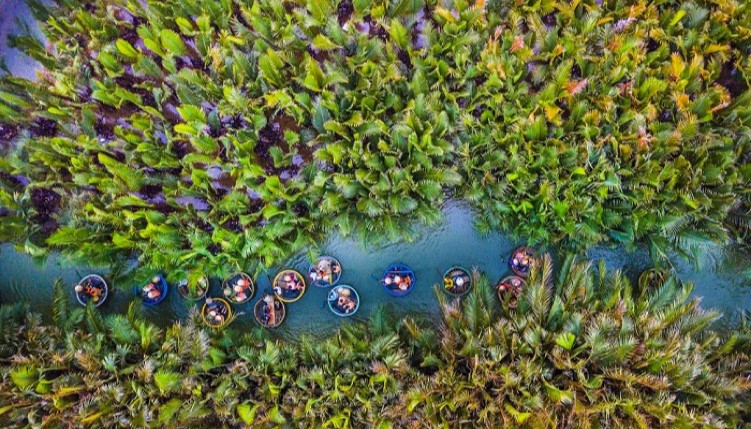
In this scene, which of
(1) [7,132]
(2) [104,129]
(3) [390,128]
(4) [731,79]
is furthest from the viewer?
(2) [104,129]

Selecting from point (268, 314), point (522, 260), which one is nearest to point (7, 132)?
point (268, 314)

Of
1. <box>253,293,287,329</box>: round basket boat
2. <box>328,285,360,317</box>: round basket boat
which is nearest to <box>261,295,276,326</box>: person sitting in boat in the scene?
<box>253,293,287,329</box>: round basket boat

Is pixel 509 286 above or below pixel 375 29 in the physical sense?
below

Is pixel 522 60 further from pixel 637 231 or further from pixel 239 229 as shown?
pixel 239 229

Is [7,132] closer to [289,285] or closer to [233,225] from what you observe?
[233,225]

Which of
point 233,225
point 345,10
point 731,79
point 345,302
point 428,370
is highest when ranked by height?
point 345,10

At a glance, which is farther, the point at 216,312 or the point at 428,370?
the point at 216,312

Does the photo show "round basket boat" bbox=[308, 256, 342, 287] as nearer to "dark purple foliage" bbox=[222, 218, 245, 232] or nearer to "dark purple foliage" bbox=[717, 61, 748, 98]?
"dark purple foliage" bbox=[222, 218, 245, 232]

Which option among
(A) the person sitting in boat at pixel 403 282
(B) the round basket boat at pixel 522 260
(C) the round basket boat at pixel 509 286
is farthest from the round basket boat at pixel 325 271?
(B) the round basket boat at pixel 522 260

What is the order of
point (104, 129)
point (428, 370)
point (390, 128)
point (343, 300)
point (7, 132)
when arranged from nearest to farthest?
point (428, 370) < point (390, 128) < point (343, 300) < point (7, 132) < point (104, 129)
